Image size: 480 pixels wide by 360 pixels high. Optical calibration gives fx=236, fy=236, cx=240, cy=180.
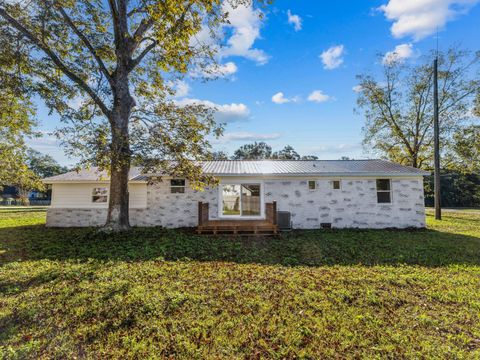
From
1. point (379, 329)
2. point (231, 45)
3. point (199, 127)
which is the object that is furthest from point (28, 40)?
point (379, 329)

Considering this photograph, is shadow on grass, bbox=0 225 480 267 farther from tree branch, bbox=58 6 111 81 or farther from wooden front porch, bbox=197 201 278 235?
tree branch, bbox=58 6 111 81

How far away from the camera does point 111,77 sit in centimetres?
973

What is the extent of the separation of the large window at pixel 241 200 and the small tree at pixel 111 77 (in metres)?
2.13

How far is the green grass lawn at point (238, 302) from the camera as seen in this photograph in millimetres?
2836

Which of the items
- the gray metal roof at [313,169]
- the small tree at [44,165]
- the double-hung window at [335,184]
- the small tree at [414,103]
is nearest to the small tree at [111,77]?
the gray metal roof at [313,169]

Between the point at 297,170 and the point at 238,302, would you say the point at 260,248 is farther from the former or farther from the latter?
the point at 297,170

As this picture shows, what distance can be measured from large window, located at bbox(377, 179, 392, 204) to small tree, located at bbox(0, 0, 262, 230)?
810cm

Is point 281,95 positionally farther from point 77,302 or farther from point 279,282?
point 77,302

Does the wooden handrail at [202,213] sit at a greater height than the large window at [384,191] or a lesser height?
lesser

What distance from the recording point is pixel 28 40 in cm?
871

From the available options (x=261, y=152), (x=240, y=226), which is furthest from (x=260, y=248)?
(x=261, y=152)

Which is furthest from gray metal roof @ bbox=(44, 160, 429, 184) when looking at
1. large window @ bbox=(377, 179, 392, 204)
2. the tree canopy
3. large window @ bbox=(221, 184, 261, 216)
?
the tree canopy

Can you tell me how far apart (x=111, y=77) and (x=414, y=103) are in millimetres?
22231

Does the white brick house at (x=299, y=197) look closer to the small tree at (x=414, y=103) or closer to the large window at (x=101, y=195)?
the large window at (x=101, y=195)
